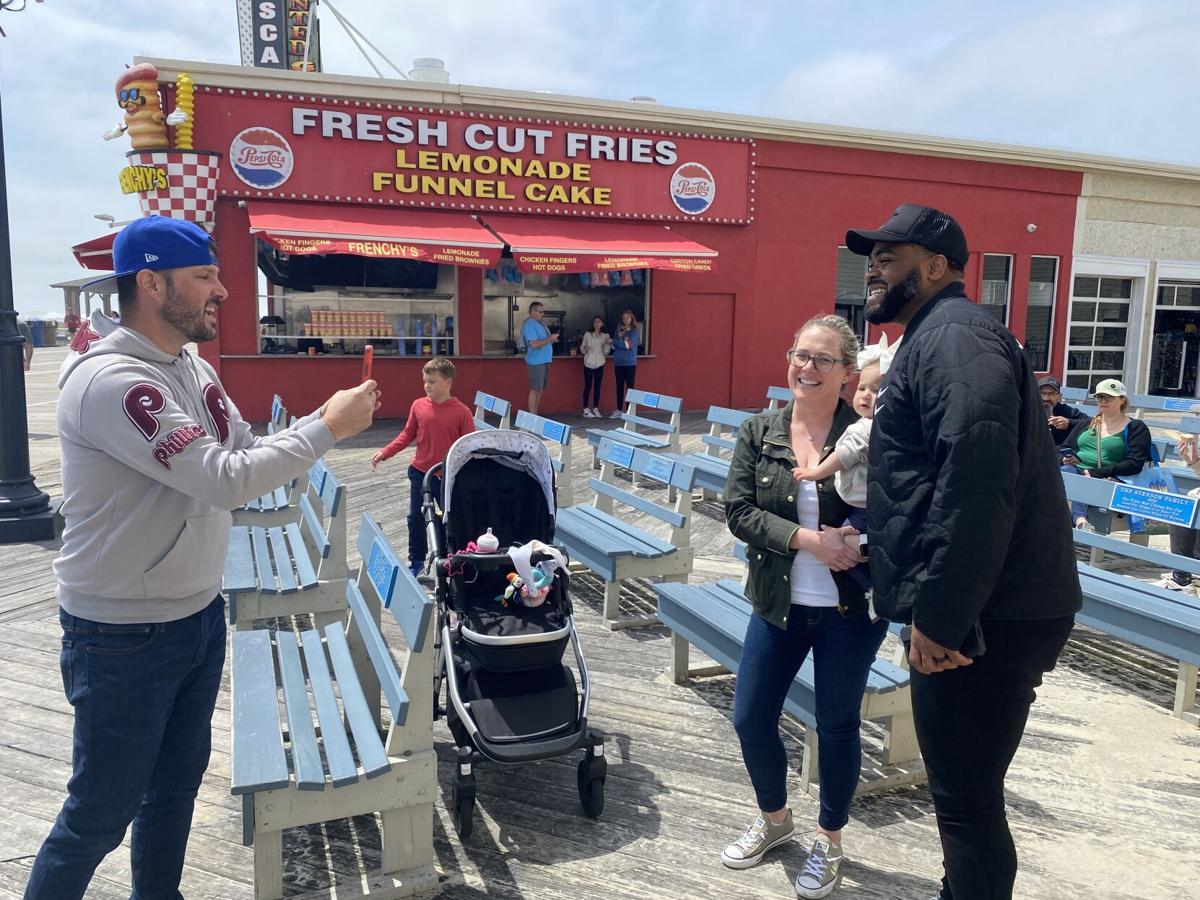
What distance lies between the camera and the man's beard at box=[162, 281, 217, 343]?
2.17 m

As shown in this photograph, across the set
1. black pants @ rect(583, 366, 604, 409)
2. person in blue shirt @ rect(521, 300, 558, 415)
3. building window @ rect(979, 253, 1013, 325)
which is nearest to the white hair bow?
person in blue shirt @ rect(521, 300, 558, 415)

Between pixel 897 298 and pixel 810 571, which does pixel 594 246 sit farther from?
pixel 897 298

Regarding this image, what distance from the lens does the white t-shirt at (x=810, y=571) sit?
2682mm

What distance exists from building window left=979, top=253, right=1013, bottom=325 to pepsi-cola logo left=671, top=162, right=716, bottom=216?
6399 millimetres

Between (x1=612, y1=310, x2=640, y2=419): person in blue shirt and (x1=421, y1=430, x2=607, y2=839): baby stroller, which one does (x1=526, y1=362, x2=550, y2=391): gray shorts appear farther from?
(x1=421, y1=430, x2=607, y2=839): baby stroller

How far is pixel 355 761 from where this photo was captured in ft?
9.27

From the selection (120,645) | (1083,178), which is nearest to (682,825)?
(120,645)

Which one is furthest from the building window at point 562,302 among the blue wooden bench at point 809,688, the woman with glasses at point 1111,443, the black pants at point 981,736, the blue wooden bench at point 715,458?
the black pants at point 981,736

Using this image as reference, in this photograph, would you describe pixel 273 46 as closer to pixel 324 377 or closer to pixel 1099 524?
pixel 324 377

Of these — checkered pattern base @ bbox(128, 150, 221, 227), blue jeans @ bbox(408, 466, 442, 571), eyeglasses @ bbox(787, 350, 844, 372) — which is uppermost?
checkered pattern base @ bbox(128, 150, 221, 227)

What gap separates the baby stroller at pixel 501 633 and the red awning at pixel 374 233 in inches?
356

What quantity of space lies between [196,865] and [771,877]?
194cm

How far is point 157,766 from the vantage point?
2.37 m

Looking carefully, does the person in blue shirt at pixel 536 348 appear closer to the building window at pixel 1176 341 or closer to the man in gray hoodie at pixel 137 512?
the man in gray hoodie at pixel 137 512
